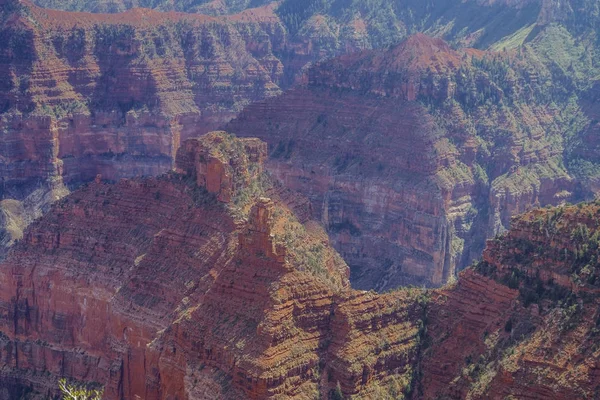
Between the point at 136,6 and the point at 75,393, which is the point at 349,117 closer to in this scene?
the point at 75,393

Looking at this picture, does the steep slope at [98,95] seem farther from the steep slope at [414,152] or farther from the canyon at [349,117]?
the steep slope at [414,152]

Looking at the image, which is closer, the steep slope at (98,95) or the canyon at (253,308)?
the canyon at (253,308)

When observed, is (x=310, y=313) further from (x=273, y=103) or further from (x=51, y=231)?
(x=273, y=103)

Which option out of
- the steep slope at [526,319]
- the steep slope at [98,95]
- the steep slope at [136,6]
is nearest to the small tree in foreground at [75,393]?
the steep slope at [526,319]

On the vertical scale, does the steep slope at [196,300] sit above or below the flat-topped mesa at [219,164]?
below

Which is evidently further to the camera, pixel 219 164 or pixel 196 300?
pixel 219 164

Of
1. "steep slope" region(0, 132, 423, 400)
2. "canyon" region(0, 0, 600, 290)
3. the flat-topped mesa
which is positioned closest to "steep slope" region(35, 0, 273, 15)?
"canyon" region(0, 0, 600, 290)

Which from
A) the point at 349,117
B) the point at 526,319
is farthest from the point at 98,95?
the point at 526,319
